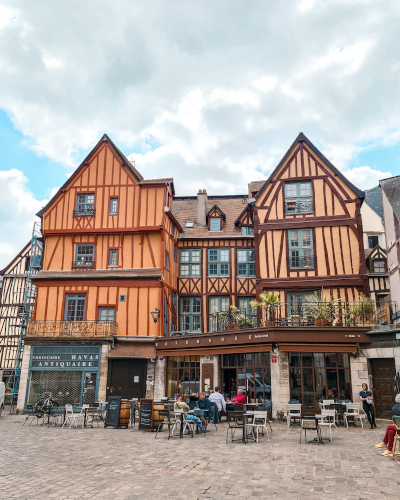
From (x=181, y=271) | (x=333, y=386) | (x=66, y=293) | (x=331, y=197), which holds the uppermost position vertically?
(x=331, y=197)

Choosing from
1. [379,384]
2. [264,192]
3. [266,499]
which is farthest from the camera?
[264,192]

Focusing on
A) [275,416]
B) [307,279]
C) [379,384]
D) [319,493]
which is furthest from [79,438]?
[307,279]

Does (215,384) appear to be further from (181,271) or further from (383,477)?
(383,477)

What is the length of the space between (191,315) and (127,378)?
4.79 meters

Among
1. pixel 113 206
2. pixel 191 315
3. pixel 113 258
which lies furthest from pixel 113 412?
pixel 113 206

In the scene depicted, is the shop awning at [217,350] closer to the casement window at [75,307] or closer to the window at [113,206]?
the casement window at [75,307]

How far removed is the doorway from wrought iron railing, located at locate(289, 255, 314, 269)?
7138 millimetres

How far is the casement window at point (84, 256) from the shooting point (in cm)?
2002

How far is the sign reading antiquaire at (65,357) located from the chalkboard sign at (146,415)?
638 cm

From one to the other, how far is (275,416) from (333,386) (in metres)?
2.02

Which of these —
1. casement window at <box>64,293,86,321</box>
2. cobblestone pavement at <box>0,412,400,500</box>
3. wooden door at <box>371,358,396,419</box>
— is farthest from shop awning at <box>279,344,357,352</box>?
casement window at <box>64,293,86,321</box>

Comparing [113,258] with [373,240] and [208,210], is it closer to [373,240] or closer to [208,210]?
[208,210]

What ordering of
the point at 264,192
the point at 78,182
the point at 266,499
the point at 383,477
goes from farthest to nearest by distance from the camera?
the point at 78,182 < the point at 264,192 < the point at 383,477 < the point at 266,499

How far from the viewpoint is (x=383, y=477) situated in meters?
6.50
